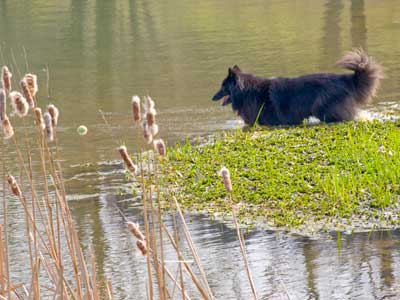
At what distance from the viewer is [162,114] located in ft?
42.3

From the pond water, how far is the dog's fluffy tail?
904 millimetres

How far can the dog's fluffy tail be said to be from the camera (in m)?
10.9

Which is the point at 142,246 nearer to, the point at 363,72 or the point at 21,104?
the point at 21,104

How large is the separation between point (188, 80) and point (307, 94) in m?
4.66

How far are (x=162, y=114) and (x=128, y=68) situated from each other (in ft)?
16.7

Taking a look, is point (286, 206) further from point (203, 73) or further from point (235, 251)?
point (203, 73)

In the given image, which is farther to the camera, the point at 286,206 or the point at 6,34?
the point at 6,34

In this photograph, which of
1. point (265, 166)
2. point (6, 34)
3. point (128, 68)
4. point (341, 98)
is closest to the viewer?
point (265, 166)

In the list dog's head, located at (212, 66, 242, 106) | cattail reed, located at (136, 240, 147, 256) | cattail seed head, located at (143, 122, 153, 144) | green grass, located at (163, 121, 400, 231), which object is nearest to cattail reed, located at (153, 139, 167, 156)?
cattail seed head, located at (143, 122, 153, 144)

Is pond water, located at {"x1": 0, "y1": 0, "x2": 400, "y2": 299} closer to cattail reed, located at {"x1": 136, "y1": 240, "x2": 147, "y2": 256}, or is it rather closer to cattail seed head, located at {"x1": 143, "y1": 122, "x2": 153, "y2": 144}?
Result: cattail seed head, located at {"x1": 143, "y1": 122, "x2": 153, "y2": 144}

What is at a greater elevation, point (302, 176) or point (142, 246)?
point (142, 246)

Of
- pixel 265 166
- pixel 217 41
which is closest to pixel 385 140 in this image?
pixel 265 166

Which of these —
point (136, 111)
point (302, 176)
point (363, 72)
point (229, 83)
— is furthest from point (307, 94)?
point (136, 111)

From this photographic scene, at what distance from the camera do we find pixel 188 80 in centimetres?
1566
